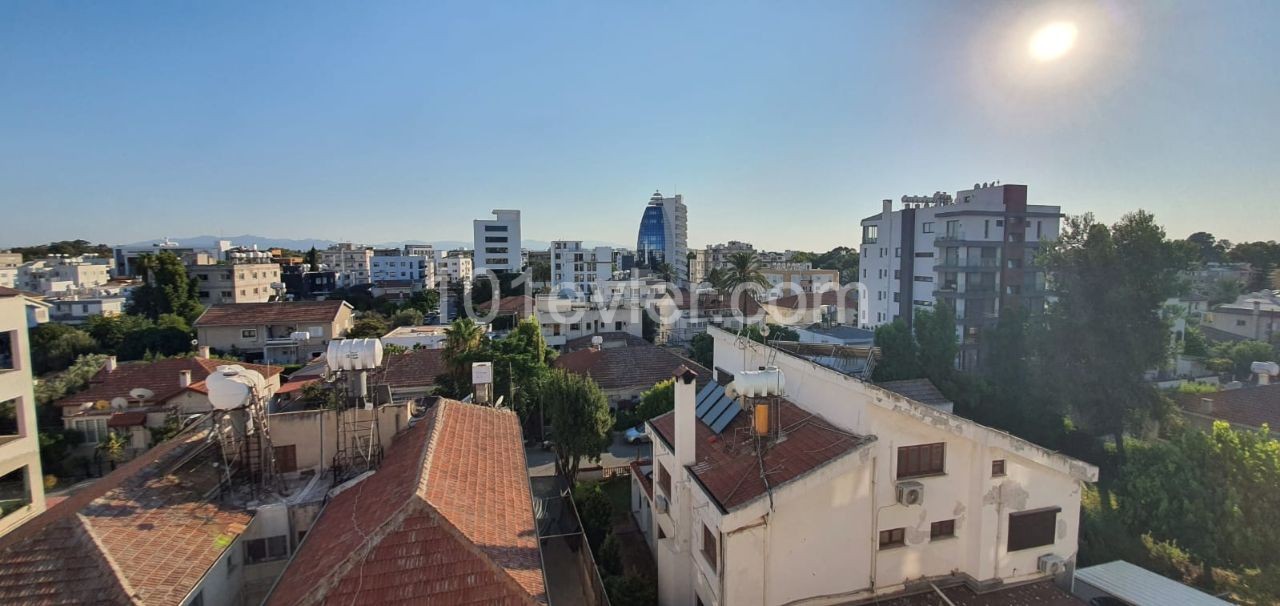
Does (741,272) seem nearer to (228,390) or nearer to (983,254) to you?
(983,254)

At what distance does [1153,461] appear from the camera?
1523 cm

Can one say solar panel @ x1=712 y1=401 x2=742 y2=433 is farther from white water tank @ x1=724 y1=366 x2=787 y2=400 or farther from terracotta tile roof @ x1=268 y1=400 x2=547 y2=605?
terracotta tile roof @ x1=268 y1=400 x2=547 y2=605

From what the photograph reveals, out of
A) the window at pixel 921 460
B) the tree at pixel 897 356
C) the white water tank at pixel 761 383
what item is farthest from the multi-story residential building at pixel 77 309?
the window at pixel 921 460

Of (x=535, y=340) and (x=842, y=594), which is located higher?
(x=535, y=340)

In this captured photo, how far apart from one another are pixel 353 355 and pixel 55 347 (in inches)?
1645

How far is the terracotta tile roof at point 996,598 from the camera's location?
422 inches

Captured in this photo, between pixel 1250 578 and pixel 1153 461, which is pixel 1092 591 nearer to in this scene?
pixel 1250 578

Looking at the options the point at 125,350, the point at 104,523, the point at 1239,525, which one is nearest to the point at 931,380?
the point at 1239,525

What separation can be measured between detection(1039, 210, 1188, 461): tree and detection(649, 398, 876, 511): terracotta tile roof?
62.4 feet

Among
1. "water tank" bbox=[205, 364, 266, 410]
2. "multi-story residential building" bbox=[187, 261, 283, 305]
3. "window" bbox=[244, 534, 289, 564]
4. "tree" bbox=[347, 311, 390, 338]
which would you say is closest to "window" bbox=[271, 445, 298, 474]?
"water tank" bbox=[205, 364, 266, 410]

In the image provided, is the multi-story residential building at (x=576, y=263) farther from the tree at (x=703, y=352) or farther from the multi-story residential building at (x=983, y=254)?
the multi-story residential building at (x=983, y=254)

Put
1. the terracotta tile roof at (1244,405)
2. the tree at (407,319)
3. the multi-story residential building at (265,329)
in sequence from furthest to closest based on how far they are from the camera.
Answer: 1. the tree at (407,319)
2. the multi-story residential building at (265,329)
3. the terracotta tile roof at (1244,405)

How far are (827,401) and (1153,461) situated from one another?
10.9 metres

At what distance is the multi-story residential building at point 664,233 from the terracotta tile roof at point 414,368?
275 feet
